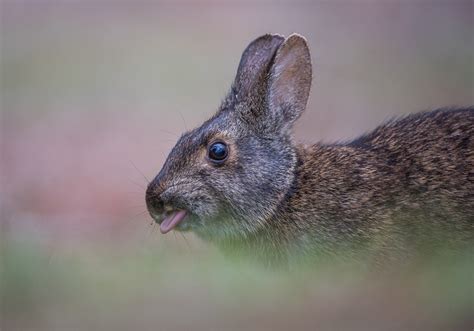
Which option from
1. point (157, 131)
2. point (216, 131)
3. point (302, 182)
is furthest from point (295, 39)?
point (157, 131)

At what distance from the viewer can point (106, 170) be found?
Result: 1173 cm

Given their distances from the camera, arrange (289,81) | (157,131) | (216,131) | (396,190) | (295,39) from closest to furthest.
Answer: (396,190), (216,131), (295,39), (289,81), (157,131)

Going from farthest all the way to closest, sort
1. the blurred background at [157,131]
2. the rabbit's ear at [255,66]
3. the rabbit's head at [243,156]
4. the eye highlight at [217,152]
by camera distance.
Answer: the rabbit's ear at [255,66], the eye highlight at [217,152], the rabbit's head at [243,156], the blurred background at [157,131]

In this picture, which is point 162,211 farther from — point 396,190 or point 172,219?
point 396,190

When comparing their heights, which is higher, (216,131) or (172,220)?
(216,131)

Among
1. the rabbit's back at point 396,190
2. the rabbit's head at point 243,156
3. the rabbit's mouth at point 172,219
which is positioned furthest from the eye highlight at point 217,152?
the rabbit's back at point 396,190

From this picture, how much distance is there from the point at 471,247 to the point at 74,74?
10182 mm

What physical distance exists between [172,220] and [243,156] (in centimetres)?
82

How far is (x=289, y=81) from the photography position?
7125 millimetres

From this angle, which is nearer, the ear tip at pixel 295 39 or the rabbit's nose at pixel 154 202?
the rabbit's nose at pixel 154 202

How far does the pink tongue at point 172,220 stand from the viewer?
622 cm

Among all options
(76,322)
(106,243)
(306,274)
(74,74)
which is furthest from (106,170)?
(76,322)

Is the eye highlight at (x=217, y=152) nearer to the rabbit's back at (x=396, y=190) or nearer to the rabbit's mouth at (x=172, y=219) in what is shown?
the rabbit's mouth at (x=172, y=219)

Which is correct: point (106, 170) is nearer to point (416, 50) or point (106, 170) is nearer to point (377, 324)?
point (416, 50)
